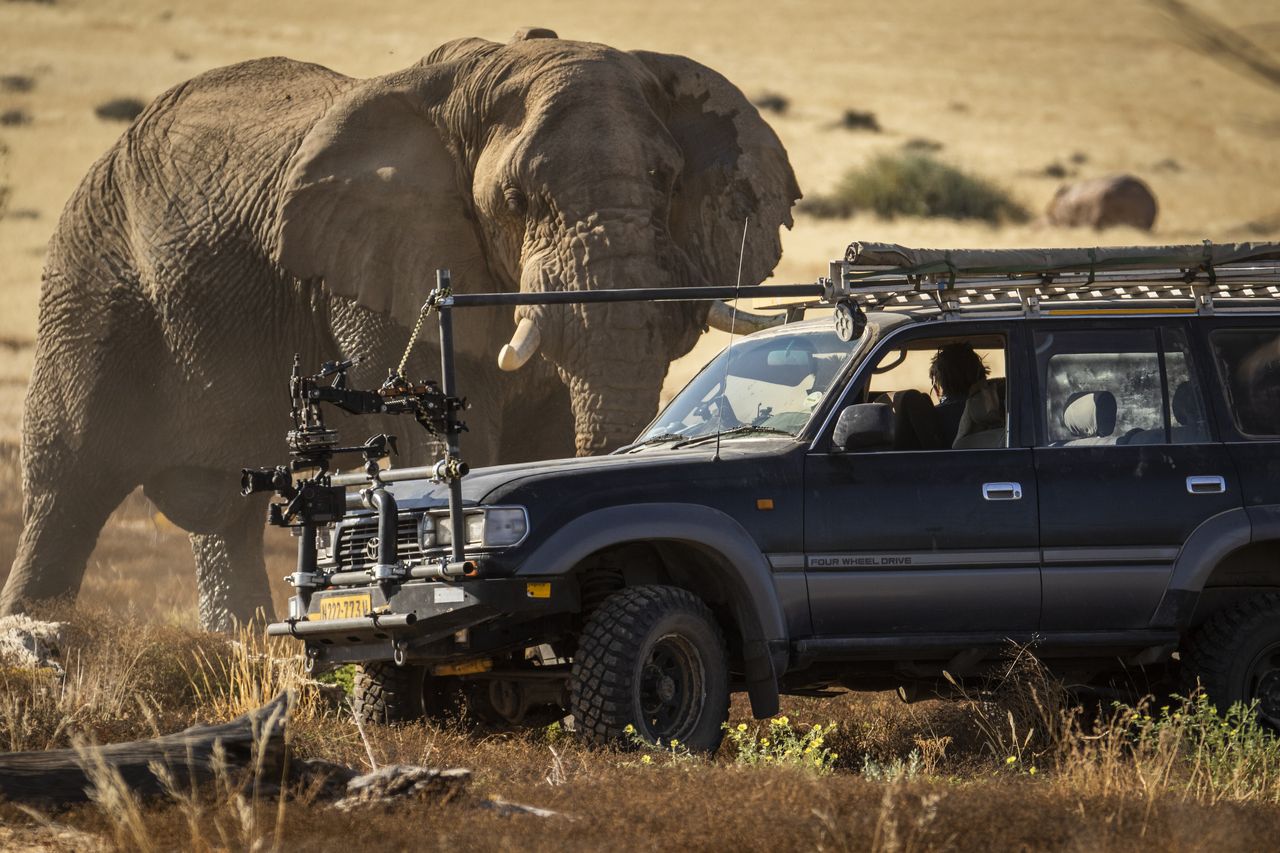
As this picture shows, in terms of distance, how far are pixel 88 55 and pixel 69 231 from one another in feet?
189

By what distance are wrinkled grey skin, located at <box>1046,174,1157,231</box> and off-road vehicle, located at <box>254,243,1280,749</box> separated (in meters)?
44.1

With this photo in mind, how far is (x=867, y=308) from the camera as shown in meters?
10.8

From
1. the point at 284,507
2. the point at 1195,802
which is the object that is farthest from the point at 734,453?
the point at 1195,802

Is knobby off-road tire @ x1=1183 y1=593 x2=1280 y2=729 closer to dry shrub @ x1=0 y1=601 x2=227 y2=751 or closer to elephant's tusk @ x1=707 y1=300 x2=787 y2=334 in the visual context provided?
elephant's tusk @ x1=707 y1=300 x2=787 y2=334

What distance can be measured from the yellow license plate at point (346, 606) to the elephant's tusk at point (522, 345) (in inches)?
202

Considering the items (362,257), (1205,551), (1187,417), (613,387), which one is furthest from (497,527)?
(362,257)

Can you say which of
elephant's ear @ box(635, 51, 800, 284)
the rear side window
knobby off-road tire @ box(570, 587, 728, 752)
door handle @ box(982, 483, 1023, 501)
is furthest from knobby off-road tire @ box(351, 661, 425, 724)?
elephant's ear @ box(635, 51, 800, 284)

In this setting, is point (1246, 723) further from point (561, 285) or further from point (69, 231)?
point (69, 231)

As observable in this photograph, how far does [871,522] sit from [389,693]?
2344 millimetres

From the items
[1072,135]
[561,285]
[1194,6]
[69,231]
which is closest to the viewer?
[561,285]

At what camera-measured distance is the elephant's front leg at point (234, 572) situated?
770 inches

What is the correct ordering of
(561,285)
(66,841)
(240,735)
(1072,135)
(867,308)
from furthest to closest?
(1072,135) < (561,285) < (867,308) < (240,735) < (66,841)

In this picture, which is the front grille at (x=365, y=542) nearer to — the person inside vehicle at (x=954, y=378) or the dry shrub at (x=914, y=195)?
the person inside vehicle at (x=954, y=378)

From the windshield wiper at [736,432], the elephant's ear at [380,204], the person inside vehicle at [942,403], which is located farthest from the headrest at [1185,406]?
the elephant's ear at [380,204]
